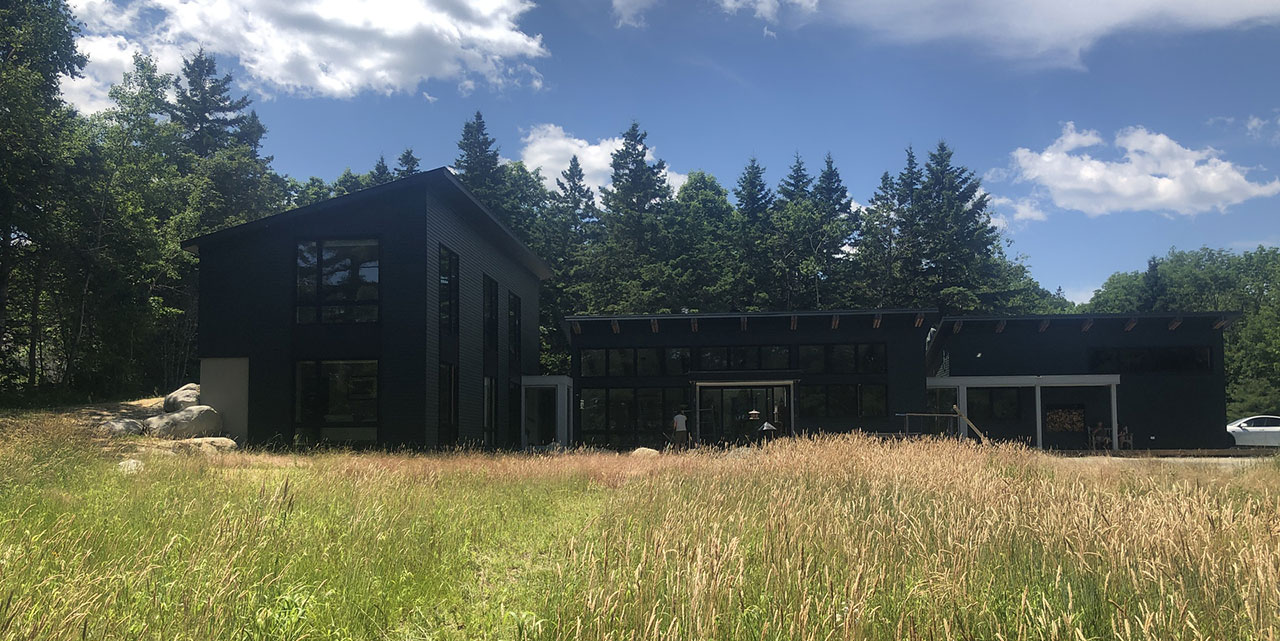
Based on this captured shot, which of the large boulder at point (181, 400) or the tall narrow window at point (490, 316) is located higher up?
the tall narrow window at point (490, 316)

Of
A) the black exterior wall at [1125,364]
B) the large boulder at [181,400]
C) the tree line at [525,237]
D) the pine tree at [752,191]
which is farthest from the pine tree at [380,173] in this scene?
the black exterior wall at [1125,364]

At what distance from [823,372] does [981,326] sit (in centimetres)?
710

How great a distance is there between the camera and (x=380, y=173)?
174ft

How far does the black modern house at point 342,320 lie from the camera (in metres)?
20.2

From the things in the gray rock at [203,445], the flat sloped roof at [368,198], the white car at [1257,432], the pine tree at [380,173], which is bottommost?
the white car at [1257,432]

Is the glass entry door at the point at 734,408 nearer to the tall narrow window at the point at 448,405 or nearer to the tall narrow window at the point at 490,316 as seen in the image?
the tall narrow window at the point at 490,316

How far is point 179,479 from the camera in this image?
34.1ft

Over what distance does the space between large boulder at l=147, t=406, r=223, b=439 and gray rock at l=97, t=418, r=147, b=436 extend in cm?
24

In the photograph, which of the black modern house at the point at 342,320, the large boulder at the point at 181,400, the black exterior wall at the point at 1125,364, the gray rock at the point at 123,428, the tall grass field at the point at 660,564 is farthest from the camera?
the black exterior wall at the point at 1125,364

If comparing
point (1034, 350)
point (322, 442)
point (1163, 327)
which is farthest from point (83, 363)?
point (1163, 327)

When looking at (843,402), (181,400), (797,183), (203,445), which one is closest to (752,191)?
(797,183)

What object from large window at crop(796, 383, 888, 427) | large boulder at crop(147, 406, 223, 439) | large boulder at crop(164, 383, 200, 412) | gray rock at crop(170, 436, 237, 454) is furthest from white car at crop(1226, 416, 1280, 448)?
large boulder at crop(164, 383, 200, 412)

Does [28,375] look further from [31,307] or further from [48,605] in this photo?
[48,605]

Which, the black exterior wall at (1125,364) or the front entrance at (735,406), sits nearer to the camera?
the front entrance at (735,406)
